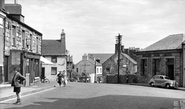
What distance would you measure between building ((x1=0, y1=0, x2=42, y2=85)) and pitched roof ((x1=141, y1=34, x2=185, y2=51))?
16483 millimetres

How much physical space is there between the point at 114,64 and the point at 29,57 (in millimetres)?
39319

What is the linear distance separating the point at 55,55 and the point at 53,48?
6.38 ft

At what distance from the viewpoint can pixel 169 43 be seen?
1484 inches

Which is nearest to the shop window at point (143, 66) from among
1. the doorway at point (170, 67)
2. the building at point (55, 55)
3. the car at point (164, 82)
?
the doorway at point (170, 67)

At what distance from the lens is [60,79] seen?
2658 cm

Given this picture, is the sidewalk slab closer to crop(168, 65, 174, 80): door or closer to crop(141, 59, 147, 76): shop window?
crop(168, 65, 174, 80): door

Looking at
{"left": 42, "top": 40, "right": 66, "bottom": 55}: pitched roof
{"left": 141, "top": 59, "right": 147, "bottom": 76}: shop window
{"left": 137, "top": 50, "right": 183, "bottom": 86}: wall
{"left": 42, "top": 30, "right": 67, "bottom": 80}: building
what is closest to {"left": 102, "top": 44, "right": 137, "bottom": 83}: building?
{"left": 42, "top": 30, "right": 67, "bottom": 80}: building

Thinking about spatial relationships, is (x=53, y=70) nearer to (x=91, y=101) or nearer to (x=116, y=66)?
(x=116, y=66)

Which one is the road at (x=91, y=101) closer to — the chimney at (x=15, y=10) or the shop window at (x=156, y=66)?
the chimney at (x=15, y=10)

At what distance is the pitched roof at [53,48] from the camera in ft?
188

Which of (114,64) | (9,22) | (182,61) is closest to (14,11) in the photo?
(9,22)

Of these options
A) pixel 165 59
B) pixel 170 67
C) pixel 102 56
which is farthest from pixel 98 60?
pixel 170 67

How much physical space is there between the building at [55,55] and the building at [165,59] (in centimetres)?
1970

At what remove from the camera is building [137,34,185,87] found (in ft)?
112
